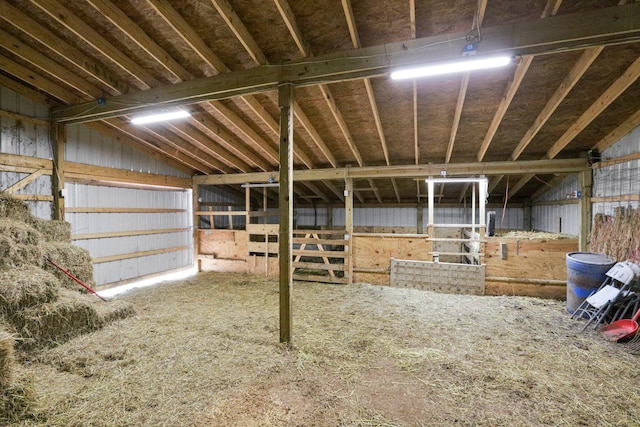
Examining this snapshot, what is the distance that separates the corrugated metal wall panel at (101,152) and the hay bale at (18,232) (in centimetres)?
192

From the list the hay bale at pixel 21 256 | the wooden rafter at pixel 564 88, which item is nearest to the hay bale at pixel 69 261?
the hay bale at pixel 21 256

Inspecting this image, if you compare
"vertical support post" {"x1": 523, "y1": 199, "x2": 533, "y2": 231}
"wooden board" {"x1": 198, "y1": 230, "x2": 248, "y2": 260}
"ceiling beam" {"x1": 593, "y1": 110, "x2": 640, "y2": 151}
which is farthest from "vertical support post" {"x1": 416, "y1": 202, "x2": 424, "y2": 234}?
"wooden board" {"x1": 198, "y1": 230, "x2": 248, "y2": 260}

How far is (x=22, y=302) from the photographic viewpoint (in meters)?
3.21

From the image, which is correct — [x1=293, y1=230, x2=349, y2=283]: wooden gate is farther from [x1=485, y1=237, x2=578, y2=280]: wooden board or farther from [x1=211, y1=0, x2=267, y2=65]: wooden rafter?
[x1=211, y1=0, x2=267, y2=65]: wooden rafter

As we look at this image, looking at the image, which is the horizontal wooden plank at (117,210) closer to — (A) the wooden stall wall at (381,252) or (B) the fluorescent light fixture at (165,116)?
(B) the fluorescent light fixture at (165,116)

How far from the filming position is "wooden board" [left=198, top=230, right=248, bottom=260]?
7.67 m

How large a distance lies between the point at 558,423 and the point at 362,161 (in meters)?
5.32

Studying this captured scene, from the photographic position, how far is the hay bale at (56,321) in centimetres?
315

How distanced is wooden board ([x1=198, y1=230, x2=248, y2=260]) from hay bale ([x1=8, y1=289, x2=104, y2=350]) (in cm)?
389

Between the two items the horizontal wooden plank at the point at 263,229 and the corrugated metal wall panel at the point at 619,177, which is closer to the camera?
the corrugated metal wall panel at the point at 619,177

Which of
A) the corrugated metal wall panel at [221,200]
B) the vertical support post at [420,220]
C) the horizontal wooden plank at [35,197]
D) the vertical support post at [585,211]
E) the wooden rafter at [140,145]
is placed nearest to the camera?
the horizontal wooden plank at [35,197]

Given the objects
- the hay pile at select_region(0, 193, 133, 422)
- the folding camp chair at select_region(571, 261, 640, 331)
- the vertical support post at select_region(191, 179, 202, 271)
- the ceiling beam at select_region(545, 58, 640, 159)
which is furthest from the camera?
the vertical support post at select_region(191, 179, 202, 271)

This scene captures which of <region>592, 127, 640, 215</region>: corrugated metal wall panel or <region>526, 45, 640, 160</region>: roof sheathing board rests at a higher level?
<region>526, 45, 640, 160</region>: roof sheathing board

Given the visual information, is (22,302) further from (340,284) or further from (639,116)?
(639,116)
